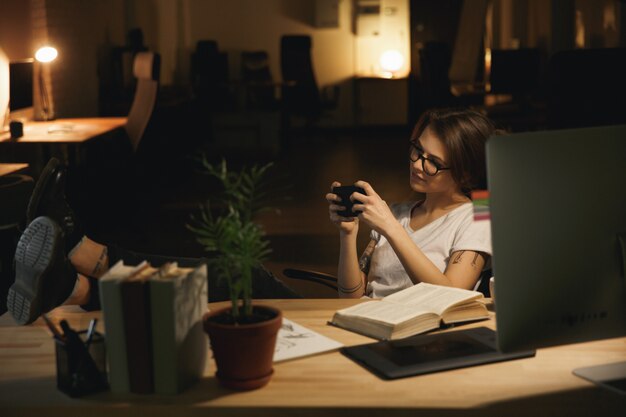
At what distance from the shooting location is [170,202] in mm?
7758

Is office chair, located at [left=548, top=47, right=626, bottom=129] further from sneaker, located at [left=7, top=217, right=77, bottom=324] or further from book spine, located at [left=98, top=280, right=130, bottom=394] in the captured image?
book spine, located at [left=98, top=280, right=130, bottom=394]

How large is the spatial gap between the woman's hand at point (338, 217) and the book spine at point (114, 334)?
78 cm

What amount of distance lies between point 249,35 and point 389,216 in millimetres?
11479

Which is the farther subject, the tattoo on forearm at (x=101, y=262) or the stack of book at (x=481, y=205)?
the tattoo on forearm at (x=101, y=262)

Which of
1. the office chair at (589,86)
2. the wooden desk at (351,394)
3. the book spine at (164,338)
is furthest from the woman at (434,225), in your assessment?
the office chair at (589,86)

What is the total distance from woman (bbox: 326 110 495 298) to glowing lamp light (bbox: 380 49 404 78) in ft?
35.8

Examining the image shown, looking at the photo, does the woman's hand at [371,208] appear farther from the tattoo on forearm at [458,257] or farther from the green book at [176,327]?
the green book at [176,327]

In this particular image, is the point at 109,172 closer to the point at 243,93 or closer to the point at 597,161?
the point at 597,161

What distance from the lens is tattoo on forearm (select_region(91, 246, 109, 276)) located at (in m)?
2.86

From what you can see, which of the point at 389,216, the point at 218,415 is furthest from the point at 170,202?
the point at 218,415

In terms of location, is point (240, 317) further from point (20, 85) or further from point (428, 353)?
point (20, 85)

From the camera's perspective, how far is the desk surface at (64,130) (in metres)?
5.64

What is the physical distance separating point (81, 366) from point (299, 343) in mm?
435

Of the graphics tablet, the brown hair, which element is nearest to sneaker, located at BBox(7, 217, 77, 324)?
the graphics tablet
